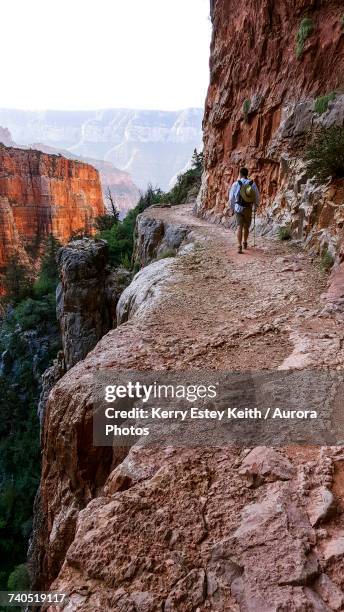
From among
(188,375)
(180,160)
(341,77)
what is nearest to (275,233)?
(341,77)

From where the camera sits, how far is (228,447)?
2775 millimetres

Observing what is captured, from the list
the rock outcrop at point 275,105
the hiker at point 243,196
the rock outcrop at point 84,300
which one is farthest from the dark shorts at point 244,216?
the rock outcrop at point 84,300

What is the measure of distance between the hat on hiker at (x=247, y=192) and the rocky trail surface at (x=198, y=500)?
3411mm

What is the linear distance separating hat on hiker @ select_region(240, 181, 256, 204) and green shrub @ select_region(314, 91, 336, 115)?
2.66 meters

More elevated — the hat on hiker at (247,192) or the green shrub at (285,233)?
the hat on hiker at (247,192)

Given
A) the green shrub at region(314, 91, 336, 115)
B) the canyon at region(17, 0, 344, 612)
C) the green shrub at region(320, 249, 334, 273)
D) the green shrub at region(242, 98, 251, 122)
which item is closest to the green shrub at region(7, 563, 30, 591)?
the canyon at region(17, 0, 344, 612)

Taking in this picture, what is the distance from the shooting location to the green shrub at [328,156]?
673cm

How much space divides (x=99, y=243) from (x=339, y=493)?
13615 millimetres

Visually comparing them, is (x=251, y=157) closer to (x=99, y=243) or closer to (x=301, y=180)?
(x=301, y=180)

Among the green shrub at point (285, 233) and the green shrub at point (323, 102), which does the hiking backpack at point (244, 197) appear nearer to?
the green shrub at point (285, 233)

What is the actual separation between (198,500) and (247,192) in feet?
21.1

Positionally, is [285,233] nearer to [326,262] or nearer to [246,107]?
[326,262]

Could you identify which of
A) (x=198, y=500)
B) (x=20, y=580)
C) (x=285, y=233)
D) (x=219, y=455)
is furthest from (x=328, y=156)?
(x=20, y=580)

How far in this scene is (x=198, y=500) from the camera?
7.73 feet
